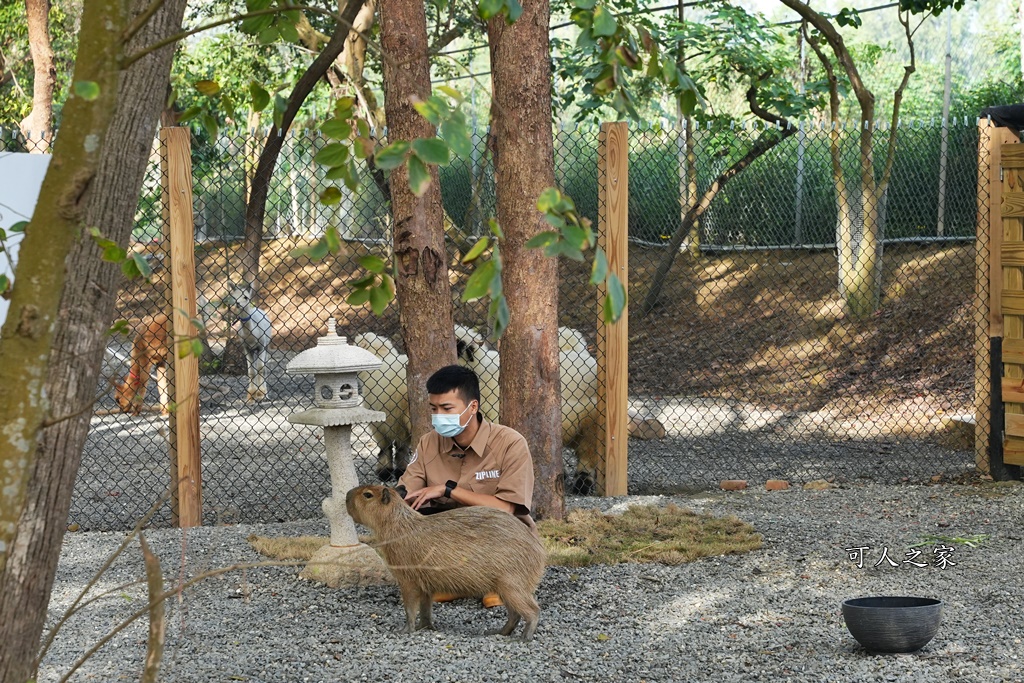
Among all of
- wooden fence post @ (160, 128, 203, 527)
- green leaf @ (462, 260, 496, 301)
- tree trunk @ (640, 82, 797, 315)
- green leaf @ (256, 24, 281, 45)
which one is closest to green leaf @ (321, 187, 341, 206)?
green leaf @ (462, 260, 496, 301)

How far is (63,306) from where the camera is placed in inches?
80.5

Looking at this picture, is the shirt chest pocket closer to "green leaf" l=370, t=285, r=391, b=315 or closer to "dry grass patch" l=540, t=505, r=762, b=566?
"dry grass patch" l=540, t=505, r=762, b=566

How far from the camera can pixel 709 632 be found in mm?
4484

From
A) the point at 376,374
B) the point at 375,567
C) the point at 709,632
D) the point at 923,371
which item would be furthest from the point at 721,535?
the point at 923,371

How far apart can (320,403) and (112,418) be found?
22.5ft

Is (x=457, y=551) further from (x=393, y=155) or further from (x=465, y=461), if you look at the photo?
(x=393, y=155)

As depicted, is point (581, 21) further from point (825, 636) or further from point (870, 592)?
point (870, 592)

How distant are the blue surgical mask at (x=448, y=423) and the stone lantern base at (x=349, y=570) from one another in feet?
2.88

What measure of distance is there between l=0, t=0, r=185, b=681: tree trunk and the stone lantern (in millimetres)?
3055

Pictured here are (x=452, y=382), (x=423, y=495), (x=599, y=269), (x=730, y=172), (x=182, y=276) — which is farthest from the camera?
(x=730, y=172)

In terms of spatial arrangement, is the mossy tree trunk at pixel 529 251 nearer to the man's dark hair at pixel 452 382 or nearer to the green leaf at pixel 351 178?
the man's dark hair at pixel 452 382

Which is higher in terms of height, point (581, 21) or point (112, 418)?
point (581, 21)

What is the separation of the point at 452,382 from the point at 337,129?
2883 mm

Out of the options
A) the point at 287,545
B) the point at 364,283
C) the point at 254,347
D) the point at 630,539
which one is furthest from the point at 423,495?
the point at 254,347
